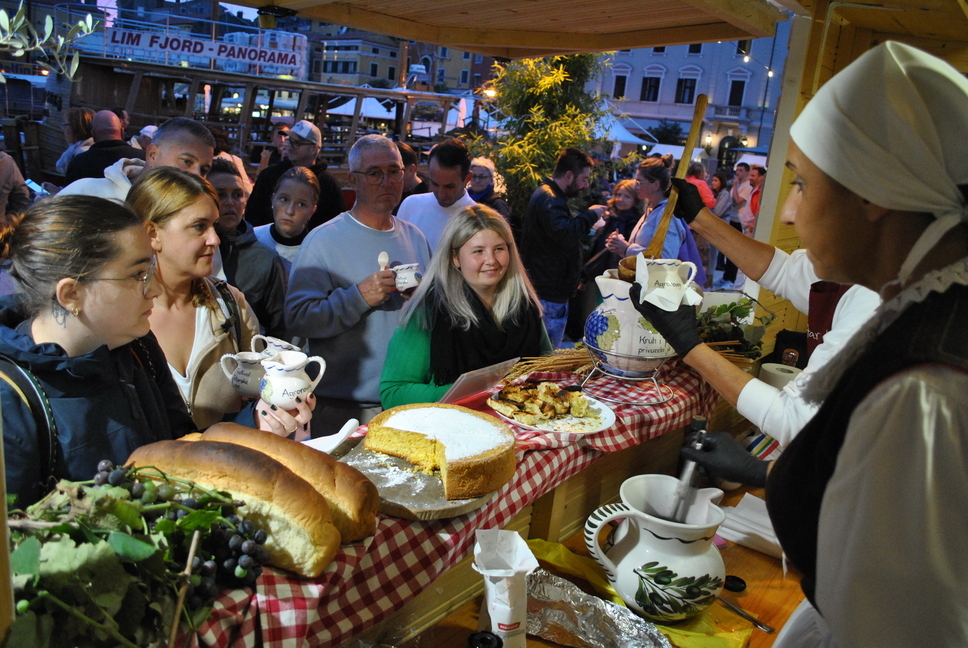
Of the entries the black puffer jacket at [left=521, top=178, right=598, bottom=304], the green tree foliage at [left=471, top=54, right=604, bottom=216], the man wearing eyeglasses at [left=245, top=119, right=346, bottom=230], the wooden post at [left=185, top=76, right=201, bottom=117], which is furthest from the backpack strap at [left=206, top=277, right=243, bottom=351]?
the wooden post at [left=185, top=76, right=201, bottom=117]

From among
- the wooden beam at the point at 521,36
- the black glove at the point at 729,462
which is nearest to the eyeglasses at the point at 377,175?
the wooden beam at the point at 521,36

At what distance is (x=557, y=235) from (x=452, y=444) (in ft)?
15.0

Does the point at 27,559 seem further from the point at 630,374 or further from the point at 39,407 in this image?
the point at 630,374

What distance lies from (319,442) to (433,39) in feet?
9.58

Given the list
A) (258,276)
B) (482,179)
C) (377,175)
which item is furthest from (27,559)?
(482,179)

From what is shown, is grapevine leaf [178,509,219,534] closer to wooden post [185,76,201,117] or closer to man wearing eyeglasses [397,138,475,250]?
man wearing eyeglasses [397,138,475,250]

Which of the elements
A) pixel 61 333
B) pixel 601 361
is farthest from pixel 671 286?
pixel 61 333

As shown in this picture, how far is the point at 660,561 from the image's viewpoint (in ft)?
5.78

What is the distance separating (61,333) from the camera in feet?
5.18

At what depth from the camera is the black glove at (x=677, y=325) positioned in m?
2.26

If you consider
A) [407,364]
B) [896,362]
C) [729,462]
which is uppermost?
[896,362]

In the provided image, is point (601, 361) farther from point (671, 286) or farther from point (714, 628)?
point (714, 628)

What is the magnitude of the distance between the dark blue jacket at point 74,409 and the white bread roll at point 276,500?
0.35m

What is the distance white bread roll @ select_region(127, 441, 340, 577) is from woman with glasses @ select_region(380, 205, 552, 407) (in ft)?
4.94
